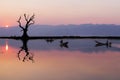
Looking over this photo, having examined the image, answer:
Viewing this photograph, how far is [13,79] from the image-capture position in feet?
70.0

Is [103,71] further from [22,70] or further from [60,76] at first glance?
[22,70]

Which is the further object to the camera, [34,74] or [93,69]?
[93,69]

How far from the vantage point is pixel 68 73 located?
23.6 m

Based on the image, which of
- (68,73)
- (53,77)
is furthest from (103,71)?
(53,77)

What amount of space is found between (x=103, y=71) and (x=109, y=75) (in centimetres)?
196

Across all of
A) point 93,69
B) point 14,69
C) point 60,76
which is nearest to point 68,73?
point 60,76

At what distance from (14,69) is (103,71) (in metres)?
6.41

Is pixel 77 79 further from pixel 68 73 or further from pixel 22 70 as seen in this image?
pixel 22 70

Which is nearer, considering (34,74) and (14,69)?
(34,74)

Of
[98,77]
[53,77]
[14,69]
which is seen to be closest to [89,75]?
[98,77]

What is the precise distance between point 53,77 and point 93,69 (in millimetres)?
4851

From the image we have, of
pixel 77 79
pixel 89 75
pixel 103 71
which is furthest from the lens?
pixel 103 71

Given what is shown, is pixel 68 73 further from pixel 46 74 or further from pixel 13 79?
pixel 13 79

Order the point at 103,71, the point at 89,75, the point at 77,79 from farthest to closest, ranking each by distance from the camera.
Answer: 1. the point at 103,71
2. the point at 89,75
3. the point at 77,79
